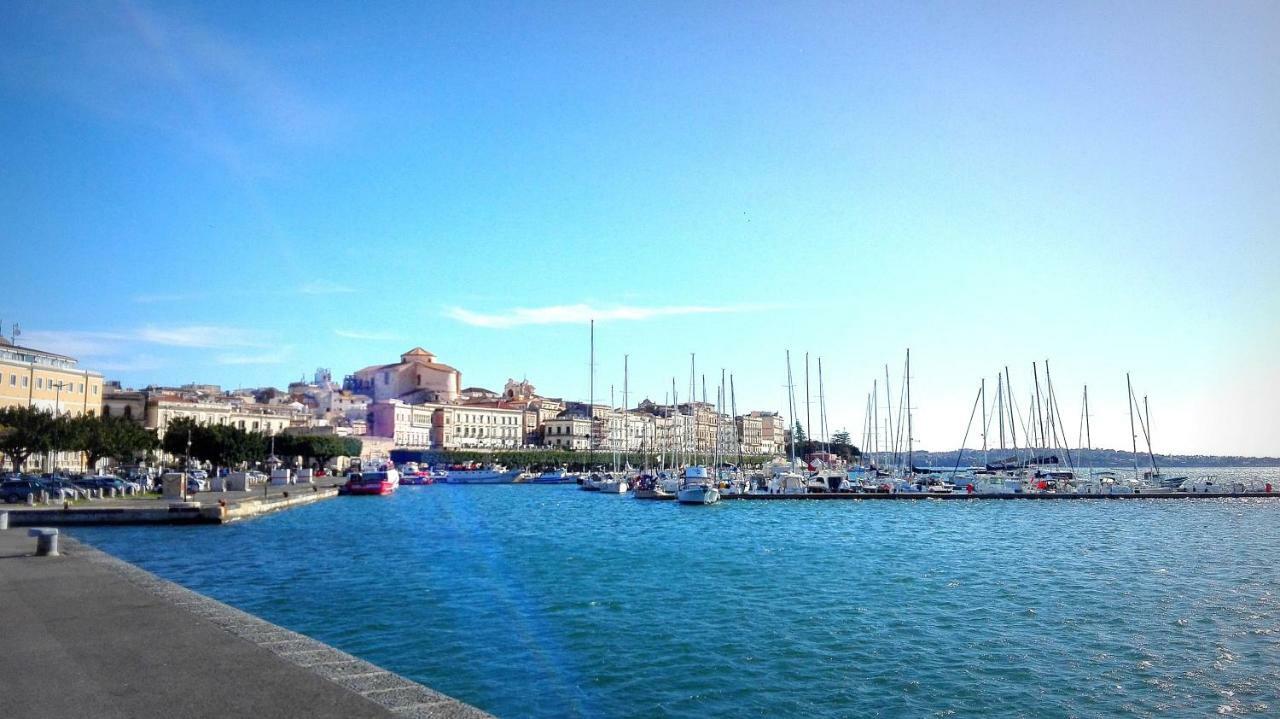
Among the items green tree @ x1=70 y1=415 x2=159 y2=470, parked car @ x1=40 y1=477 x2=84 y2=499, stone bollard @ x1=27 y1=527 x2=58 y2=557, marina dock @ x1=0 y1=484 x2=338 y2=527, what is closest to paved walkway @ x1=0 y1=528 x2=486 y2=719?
stone bollard @ x1=27 y1=527 x2=58 y2=557

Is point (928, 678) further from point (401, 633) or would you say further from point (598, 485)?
point (598, 485)

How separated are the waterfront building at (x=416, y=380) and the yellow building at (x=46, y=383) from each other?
205 ft

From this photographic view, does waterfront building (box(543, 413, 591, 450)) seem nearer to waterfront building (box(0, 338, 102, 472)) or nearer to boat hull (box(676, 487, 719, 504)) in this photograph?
waterfront building (box(0, 338, 102, 472))

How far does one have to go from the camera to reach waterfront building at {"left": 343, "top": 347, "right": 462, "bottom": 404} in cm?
12838

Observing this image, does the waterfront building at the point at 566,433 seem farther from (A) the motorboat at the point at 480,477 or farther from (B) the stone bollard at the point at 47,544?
(B) the stone bollard at the point at 47,544

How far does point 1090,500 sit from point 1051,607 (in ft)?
144

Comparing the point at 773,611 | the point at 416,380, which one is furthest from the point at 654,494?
the point at 416,380

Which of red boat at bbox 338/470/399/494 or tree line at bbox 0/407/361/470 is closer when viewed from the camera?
tree line at bbox 0/407/361/470

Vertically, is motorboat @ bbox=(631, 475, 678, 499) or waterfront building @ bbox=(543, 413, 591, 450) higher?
waterfront building @ bbox=(543, 413, 591, 450)

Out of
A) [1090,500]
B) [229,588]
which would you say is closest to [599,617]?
[229,588]

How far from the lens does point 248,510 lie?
38.8 meters

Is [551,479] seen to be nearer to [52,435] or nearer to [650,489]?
[650,489]

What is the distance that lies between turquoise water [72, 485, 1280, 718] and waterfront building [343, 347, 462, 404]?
9211 cm

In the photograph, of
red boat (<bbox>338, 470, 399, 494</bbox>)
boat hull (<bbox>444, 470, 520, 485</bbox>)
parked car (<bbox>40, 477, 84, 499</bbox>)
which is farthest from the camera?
boat hull (<bbox>444, 470, 520, 485</bbox>)
